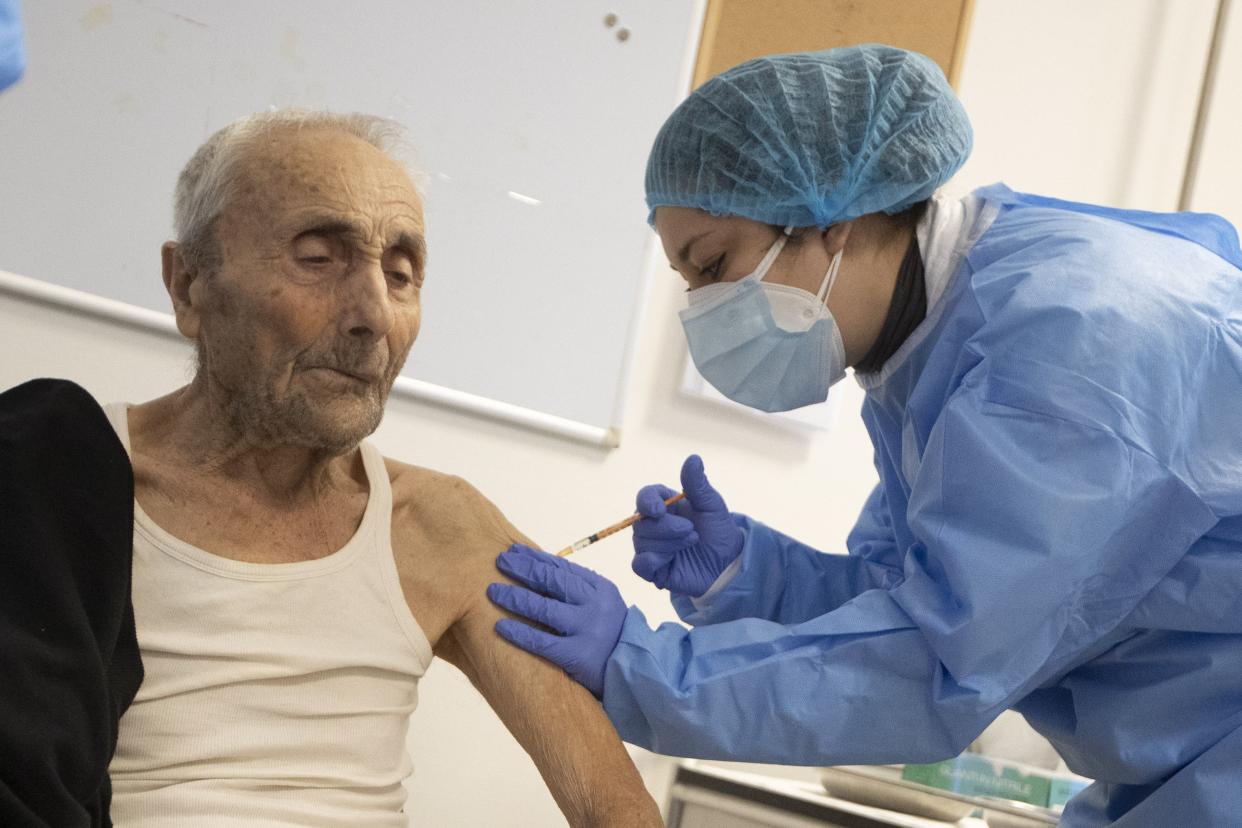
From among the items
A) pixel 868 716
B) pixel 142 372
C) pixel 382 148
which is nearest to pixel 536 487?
pixel 142 372

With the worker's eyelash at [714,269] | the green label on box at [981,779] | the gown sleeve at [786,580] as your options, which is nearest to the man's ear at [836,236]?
the worker's eyelash at [714,269]

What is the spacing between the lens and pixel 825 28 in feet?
8.63

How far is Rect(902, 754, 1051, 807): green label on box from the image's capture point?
7.12ft

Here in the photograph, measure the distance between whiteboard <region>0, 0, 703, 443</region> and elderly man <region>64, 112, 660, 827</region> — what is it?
34.9 inches

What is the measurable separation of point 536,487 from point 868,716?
127cm

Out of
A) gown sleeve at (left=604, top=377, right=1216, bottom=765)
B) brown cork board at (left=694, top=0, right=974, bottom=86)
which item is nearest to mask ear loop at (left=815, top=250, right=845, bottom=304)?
gown sleeve at (left=604, top=377, right=1216, bottom=765)

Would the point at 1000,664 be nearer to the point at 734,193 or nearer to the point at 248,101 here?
the point at 734,193

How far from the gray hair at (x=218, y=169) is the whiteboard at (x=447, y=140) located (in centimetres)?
83

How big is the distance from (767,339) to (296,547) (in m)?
0.60

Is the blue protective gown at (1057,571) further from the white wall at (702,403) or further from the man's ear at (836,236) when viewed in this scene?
the white wall at (702,403)

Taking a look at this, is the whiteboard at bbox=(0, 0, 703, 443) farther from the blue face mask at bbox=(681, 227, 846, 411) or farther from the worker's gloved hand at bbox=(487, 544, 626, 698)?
the worker's gloved hand at bbox=(487, 544, 626, 698)

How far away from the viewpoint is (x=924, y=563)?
1315 millimetres

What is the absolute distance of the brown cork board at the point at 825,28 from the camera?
2566 millimetres

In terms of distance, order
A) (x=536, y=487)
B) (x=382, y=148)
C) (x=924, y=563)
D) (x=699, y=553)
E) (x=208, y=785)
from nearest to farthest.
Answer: (x=208, y=785)
(x=924, y=563)
(x=382, y=148)
(x=699, y=553)
(x=536, y=487)
